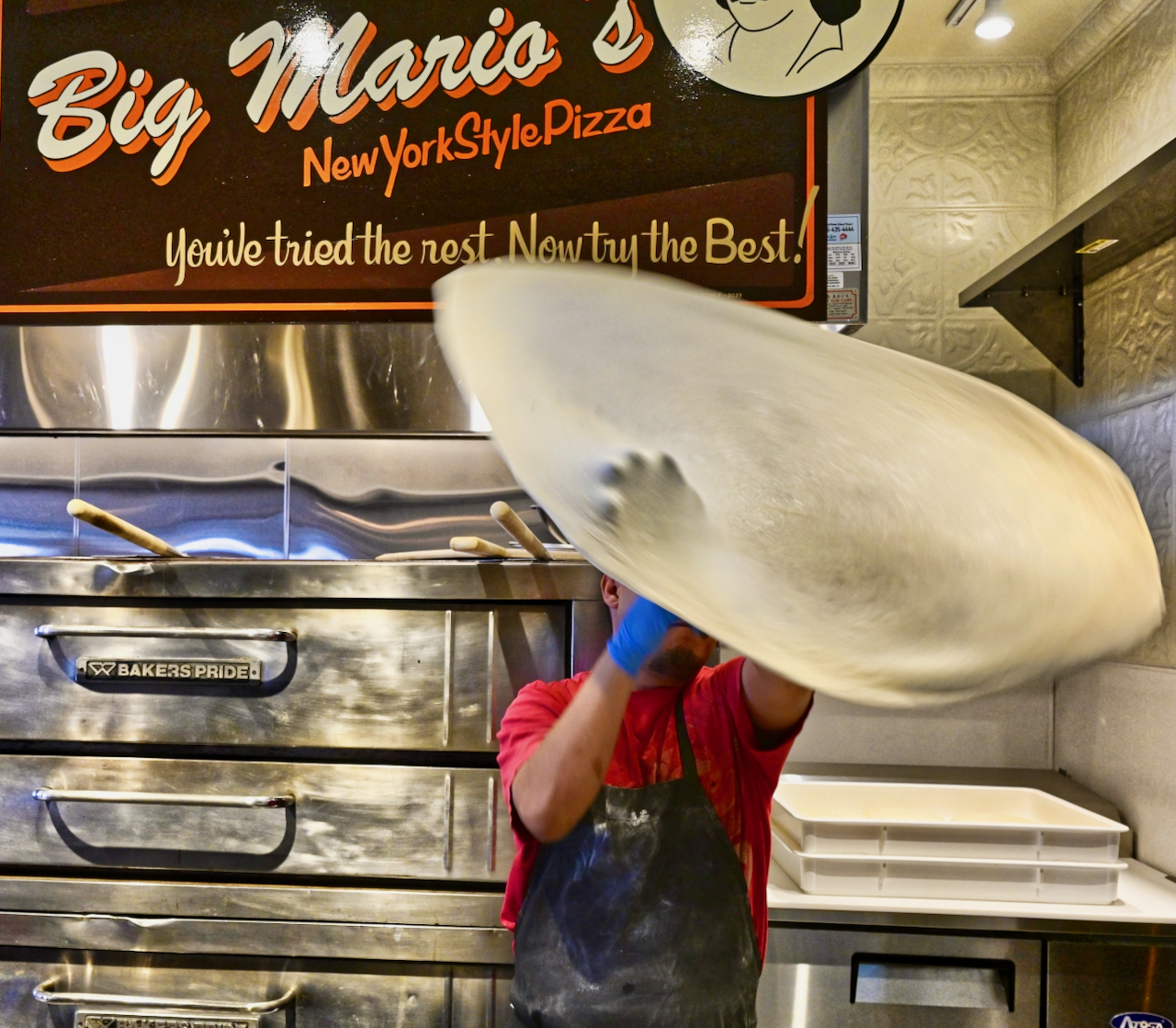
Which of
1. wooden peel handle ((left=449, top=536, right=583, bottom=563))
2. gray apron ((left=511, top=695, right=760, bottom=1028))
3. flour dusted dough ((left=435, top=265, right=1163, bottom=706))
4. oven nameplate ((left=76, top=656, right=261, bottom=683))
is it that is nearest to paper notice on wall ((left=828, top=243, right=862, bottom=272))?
wooden peel handle ((left=449, top=536, right=583, bottom=563))

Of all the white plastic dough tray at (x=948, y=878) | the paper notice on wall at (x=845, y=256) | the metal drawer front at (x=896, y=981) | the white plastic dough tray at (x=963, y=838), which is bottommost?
the metal drawer front at (x=896, y=981)

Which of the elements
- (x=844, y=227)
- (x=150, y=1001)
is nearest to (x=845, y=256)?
(x=844, y=227)

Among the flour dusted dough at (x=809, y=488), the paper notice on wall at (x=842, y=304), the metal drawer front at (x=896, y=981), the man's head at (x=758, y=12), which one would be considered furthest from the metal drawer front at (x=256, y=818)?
the man's head at (x=758, y=12)

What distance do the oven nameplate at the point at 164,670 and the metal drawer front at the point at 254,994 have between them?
444 mm

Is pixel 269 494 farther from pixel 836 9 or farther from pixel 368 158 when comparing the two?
pixel 836 9

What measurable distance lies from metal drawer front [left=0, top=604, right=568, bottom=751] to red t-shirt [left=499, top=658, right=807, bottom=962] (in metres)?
0.30

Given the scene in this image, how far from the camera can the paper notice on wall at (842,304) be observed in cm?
→ 153

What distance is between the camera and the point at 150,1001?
145cm

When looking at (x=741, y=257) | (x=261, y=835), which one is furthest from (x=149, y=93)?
(x=261, y=835)

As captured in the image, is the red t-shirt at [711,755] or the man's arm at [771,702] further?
the red t-shirt at [711,755]

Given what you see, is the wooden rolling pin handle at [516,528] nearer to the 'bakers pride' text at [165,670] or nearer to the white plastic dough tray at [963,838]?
the 'bakers pride' text at [165,670]

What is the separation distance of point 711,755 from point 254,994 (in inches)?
34.0

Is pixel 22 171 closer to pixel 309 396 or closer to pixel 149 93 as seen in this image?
pixel 149 93

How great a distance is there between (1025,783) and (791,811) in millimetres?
775
